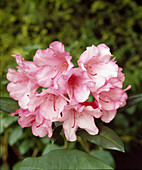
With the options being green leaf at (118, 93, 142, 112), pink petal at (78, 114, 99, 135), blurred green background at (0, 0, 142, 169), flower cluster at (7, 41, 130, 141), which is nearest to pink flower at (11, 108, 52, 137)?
flower cluster at (7, 41, 130, 141)

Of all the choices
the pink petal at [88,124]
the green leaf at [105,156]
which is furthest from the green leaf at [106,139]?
the green leaf at [105,156]

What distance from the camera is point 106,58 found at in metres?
0.65

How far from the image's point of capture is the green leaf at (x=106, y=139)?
62 centimetres

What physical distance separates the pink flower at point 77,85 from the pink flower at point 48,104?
29mm

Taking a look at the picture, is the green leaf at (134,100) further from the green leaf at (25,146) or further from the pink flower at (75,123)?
the green leaf at (25,146)

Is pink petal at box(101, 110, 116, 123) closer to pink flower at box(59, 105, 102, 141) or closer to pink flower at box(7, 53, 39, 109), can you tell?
pink flower at box(59, 105, 102, 141)

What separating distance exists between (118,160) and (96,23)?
4.24 feet

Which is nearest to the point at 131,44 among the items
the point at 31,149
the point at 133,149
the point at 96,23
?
the point at 96,23

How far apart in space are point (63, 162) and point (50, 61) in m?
0.32

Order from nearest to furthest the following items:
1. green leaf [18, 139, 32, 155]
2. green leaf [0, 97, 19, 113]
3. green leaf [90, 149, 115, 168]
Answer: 1. green leaf [0, 97, 19, 113]
2. green leaf [90, 149, 115, 168]
3. green leaf [18, 139, 32, 155]

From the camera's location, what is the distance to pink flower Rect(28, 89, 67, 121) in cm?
61

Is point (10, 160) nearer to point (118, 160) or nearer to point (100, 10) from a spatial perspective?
point (118, 160)

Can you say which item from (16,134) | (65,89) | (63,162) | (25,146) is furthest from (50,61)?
(25,146)

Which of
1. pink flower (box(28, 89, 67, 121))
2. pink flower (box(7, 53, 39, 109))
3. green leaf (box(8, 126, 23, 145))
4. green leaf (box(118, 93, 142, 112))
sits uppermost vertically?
pink flower (box(7, 53, 39, 109))
